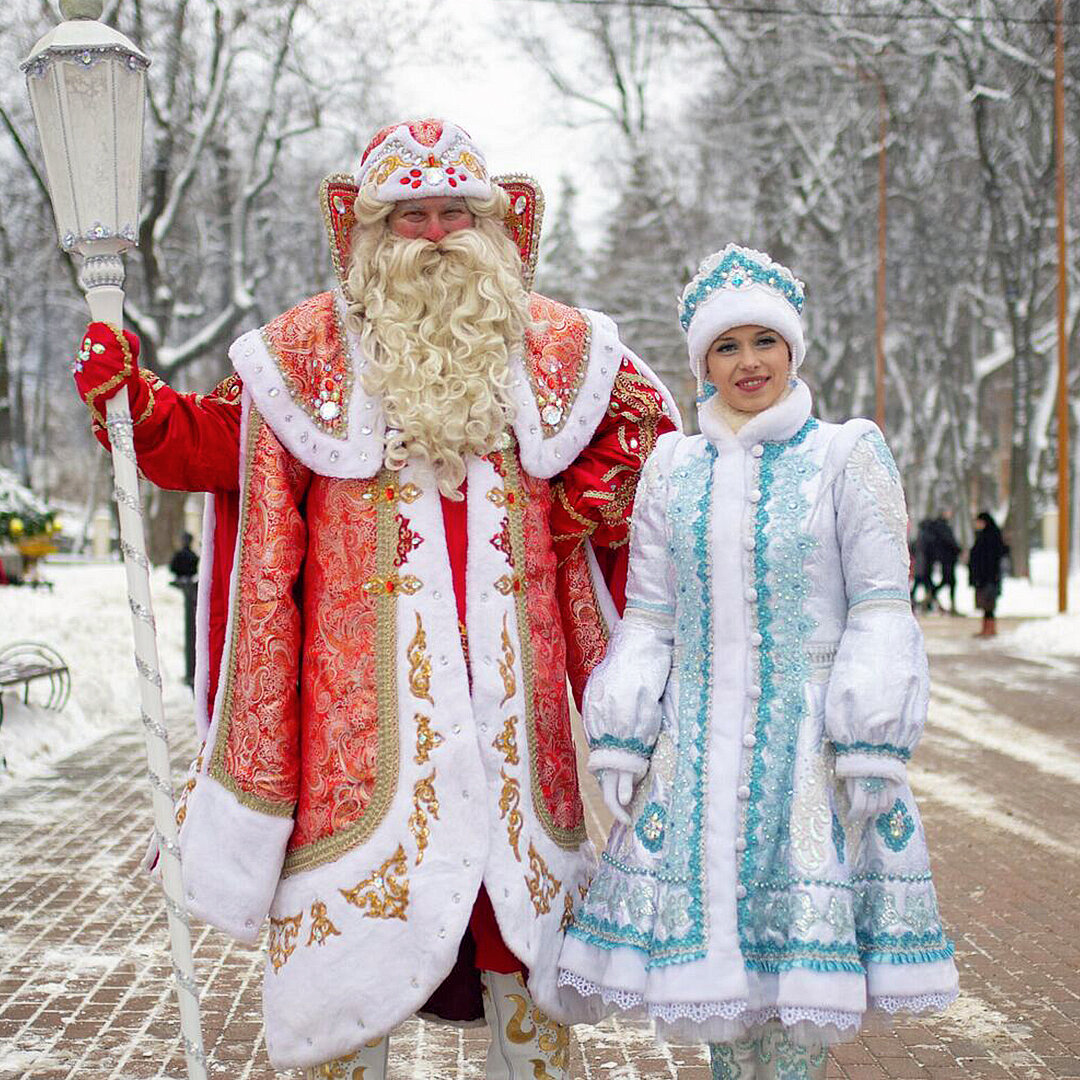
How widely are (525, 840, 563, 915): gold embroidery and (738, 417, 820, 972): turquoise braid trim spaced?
42 cm

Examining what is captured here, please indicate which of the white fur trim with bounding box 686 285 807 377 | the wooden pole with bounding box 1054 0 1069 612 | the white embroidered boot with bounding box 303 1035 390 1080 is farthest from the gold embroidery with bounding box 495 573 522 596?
the wooden pole with bounding box 1054 0 1069 612

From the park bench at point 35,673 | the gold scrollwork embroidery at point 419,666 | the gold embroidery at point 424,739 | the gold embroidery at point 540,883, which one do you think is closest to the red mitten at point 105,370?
the gold scrollwork embroidery at point 419,666

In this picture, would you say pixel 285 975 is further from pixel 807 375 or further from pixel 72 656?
pixel 807 375

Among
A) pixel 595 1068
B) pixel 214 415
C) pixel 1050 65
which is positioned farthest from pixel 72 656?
pixel 1050 65

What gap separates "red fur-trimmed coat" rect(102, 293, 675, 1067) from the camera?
3.09 meters

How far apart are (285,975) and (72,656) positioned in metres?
Answer: 9.87

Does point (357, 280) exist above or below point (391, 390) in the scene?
above

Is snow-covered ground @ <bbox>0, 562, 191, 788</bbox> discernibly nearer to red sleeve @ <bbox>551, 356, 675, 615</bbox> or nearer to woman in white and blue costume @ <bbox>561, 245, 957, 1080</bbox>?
red sleeve @ <bbox>551, 356, 675, 615</bbox>

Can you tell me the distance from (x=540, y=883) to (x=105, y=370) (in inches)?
55.1

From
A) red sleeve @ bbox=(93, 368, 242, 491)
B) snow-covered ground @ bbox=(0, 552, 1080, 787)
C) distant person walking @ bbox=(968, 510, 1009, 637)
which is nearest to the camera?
red sleeve @ bbox=(93, 368, 242, 491)

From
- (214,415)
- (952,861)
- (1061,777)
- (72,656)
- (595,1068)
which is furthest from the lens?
(72,656)

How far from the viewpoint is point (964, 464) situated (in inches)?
1278

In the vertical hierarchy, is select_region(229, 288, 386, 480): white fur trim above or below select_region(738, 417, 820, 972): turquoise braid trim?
above

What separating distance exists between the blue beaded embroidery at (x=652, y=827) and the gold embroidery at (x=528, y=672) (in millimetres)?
195
